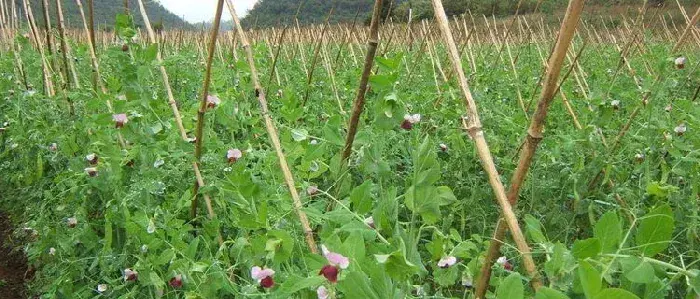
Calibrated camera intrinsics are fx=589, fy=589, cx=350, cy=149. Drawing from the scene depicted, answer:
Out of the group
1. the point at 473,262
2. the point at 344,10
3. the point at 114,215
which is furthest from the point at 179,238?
the point at 344,10

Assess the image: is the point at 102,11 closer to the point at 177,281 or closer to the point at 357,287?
the point at 177,281

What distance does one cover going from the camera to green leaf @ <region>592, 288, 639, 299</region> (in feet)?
1.90

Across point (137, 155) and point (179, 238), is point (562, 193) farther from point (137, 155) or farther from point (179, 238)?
point (137, 155)

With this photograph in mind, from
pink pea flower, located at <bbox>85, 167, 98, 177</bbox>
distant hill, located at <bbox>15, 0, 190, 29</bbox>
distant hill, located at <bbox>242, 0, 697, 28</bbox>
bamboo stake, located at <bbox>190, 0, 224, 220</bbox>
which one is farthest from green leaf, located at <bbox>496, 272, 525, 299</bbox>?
distant hill, located at <bbox>242, 0, 697, 28</bbox>

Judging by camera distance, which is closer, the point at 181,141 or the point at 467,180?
the point at 181,141

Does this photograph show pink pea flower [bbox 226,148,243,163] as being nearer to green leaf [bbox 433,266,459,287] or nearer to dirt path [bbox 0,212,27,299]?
green leaf [bbox 433,266,459,287]

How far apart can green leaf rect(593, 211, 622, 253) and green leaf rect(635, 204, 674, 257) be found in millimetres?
33

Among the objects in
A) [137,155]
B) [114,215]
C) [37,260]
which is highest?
[137,155]

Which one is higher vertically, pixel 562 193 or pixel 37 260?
pixel 562 193

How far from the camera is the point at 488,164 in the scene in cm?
81

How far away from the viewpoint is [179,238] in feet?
4.71

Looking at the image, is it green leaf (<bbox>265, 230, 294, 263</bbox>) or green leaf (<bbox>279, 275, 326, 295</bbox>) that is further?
green leaf (<bbox>265, 230, 294, 263</bbox>)

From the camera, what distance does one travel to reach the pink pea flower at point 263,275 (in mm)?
1046

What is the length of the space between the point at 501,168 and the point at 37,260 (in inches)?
65.6
